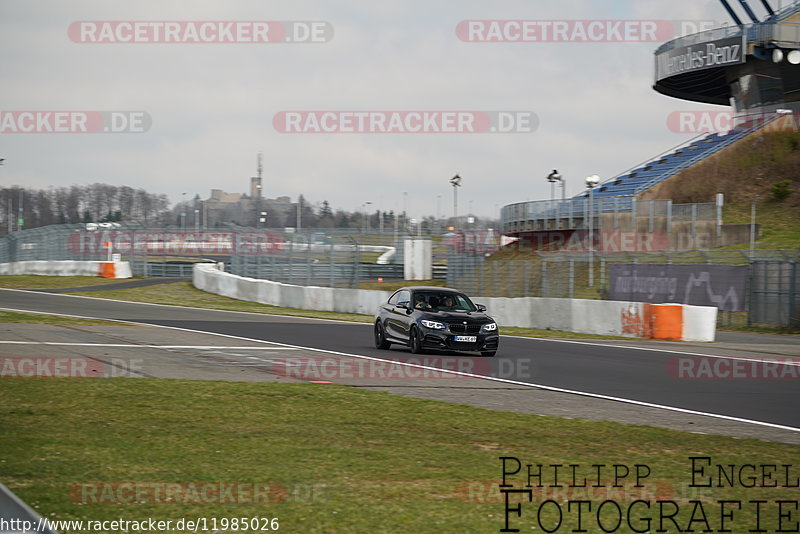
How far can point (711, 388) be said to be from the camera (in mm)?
13695

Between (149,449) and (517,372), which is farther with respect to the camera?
(517,372)

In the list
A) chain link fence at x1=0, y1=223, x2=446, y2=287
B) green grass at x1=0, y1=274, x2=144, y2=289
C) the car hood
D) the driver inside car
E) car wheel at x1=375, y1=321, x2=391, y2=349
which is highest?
chain link fence at x1=0, y1=223, x2=446, y2=287

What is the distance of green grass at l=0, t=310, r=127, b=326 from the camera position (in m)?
23.7

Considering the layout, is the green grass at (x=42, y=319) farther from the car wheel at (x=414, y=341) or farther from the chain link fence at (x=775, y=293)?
the chain link fence at (x=775, y=293)

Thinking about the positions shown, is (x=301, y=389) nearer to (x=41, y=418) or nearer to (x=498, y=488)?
(x=41, y=418)

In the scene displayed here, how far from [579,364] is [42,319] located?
15.1 meters

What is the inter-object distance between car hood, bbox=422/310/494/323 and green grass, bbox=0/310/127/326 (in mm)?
10163

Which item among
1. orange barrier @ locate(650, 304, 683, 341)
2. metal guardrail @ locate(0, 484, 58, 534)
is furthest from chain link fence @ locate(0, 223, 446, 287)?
metal guardrail @ locate(0, 484, 58, 534)

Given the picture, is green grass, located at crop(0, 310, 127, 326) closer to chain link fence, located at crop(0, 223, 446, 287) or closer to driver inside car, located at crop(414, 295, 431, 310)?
driver inside car, located at crop(414, 295, 431, 310)

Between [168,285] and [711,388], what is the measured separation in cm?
3510

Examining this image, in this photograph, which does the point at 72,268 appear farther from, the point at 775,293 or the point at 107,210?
the point at 107,210

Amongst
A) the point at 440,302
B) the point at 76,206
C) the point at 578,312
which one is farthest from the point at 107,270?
A: the point at 76,206

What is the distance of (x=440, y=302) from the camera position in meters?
18.9

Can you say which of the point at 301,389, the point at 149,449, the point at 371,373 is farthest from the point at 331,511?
the point at 371,373
